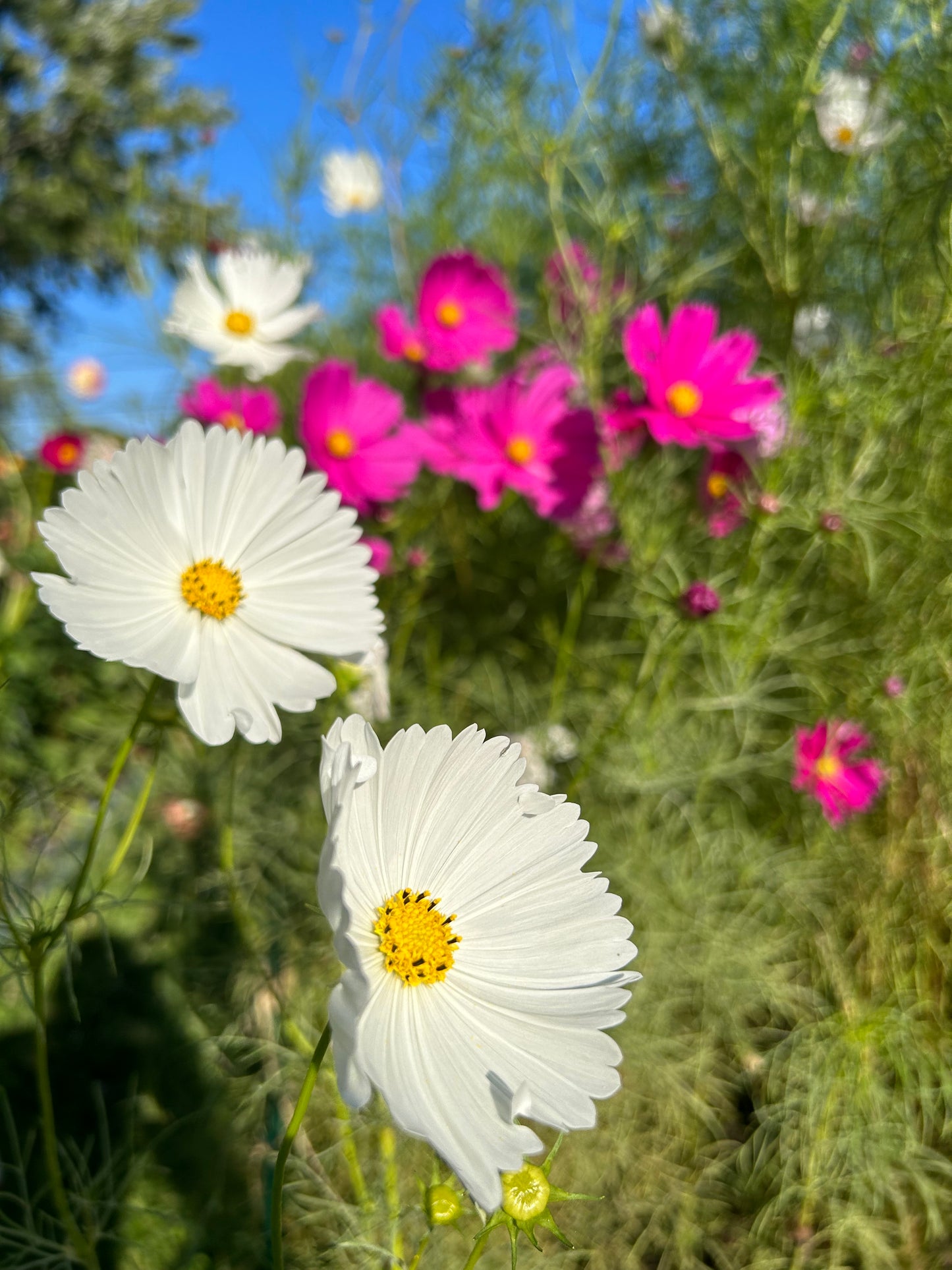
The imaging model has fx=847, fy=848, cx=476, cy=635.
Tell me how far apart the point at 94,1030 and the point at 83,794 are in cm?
24

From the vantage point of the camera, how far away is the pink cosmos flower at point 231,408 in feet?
2.91

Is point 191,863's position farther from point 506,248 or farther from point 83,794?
point 506,248

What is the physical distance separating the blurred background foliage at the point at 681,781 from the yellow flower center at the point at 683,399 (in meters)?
0.10

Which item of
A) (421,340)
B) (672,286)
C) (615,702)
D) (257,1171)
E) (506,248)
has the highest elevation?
(506,248)

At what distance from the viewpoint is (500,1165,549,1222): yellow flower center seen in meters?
0.33

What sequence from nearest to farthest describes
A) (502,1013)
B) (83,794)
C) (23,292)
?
(502,1013)
(83,794)
(23,292)

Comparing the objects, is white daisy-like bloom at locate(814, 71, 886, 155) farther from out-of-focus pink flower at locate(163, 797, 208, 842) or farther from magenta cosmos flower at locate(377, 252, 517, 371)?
out-of-focus pink flower at locate(163, 797, 208, 842)

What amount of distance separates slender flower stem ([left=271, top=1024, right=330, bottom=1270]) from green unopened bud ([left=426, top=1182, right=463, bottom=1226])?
0.23ft

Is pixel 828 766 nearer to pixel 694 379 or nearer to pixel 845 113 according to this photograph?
pixel 694 379

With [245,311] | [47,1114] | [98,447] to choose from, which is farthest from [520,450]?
[47,1114]

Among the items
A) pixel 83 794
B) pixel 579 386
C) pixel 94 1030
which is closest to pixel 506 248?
pixel 579 386

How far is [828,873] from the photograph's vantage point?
1.00 metres

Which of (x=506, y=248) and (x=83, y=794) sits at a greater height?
(x=506, y=248)

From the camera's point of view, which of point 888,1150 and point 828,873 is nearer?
point 888,1150
